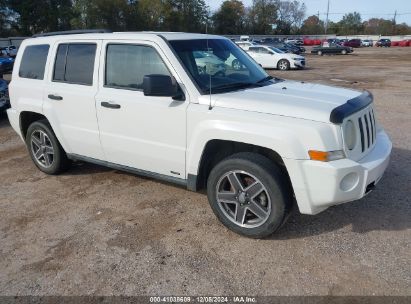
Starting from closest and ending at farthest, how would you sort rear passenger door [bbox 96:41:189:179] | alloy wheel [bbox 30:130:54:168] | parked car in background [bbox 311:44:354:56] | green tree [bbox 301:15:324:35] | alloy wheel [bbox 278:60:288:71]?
rear passenger door [bbox 96:41:189:179] → alloy wheel [bbox 30:130:54:168] → alloy wheel [bbox 278:60:288:71] → parked car in background [bbox 311:44:354:56] → green tree [bbox 301:15:324:35]

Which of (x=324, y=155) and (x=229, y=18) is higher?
(x=229, y=18)

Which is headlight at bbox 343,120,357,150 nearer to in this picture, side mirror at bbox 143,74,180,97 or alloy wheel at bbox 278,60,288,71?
side mirror at bbox 143,74,180,97

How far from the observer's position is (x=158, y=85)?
3682mm

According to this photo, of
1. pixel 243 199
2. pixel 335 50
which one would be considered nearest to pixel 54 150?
pixel 243 199

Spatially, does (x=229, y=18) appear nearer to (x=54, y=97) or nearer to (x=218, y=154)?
(x=54, y=97)

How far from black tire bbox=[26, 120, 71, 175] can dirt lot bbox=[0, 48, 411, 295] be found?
0.33 metres

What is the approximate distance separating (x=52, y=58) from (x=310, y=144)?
360 cm

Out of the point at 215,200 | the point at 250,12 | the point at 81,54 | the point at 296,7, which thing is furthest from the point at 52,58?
the point at 296,7

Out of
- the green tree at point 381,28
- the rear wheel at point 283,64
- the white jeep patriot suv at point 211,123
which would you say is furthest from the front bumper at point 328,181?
the green tree at point 381,28

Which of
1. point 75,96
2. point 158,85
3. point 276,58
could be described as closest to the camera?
point 158,85

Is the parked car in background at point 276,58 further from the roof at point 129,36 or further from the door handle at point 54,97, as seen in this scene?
the door handle at point 54,97

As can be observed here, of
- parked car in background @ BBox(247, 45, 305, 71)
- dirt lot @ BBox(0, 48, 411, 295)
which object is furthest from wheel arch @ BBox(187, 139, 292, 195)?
parked car in background @ BBox(247, 45, 305, 71)

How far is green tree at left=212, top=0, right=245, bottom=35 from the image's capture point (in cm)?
8244

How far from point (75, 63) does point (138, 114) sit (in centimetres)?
127
